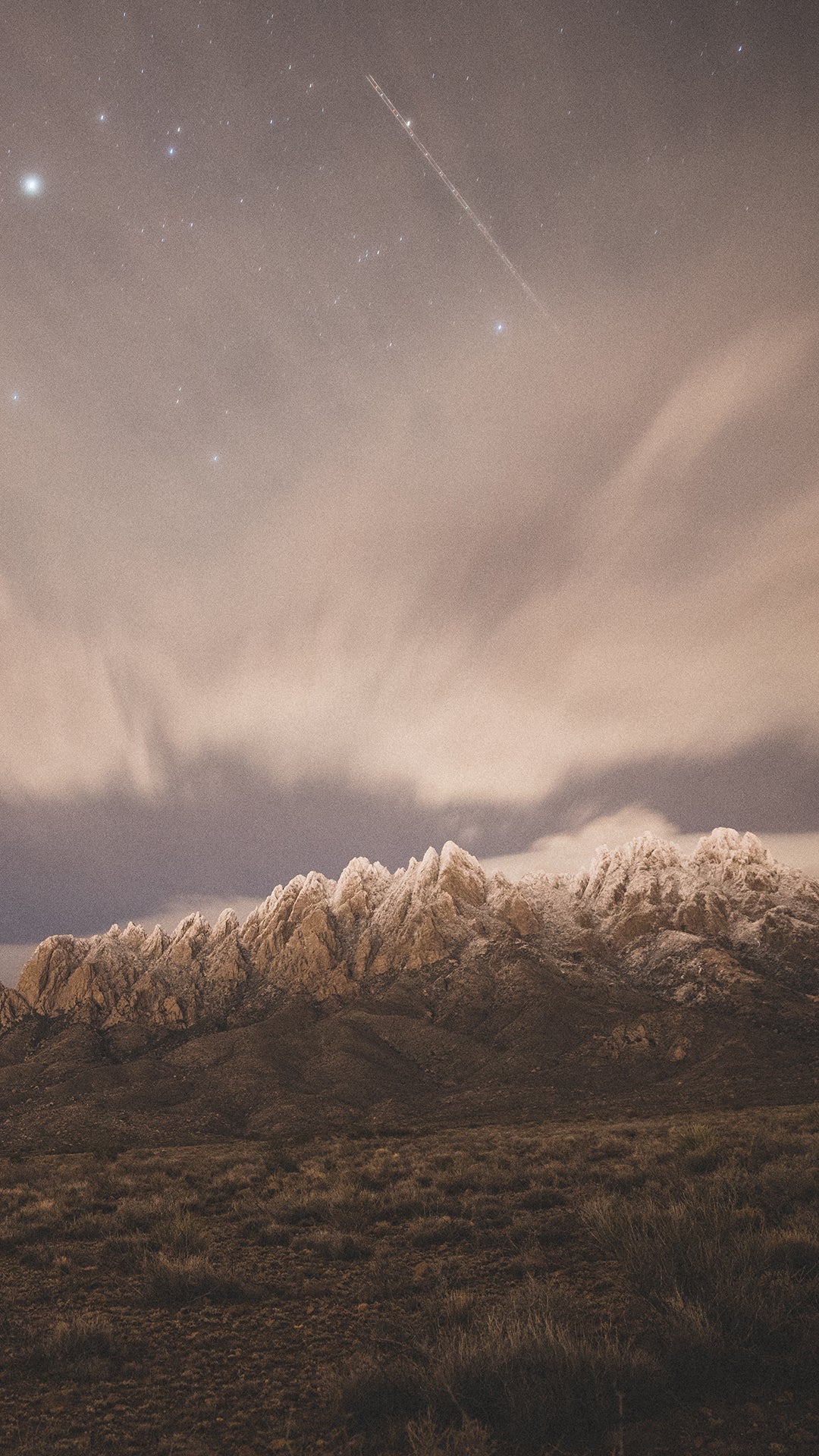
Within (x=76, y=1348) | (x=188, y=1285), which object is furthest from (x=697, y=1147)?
(x=76, y=1348)

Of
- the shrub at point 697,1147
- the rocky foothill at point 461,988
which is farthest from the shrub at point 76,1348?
the rocky foothill at point 461,988

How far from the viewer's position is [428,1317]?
8141mm

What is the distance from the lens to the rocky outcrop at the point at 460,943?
110125mm

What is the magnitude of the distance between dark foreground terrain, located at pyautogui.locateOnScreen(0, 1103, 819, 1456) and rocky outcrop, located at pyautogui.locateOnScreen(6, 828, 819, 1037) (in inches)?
3268

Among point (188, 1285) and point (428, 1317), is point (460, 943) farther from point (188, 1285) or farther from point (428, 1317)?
point (428, 1317)

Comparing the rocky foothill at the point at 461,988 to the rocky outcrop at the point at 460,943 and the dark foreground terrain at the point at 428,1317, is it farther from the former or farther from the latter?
the dark foreground terrain at the point at 428,1317

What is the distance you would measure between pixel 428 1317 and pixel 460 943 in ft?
434

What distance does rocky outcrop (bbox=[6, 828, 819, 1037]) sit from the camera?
110125 millimetres

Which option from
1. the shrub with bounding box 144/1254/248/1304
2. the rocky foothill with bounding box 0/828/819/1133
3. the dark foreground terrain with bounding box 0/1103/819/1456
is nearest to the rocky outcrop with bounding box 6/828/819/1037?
the rocky foothill with bounding box 0/828/819/1133

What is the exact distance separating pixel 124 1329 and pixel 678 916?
466 feet

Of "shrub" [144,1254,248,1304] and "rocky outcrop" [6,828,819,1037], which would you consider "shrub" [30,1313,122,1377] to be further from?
"rocky outcrop" [6,828,819,1037]

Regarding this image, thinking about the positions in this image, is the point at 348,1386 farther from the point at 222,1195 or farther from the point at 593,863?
the point at 593,863

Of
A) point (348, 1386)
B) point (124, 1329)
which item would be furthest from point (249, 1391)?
point (124, 1329)

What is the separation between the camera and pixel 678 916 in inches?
5187
